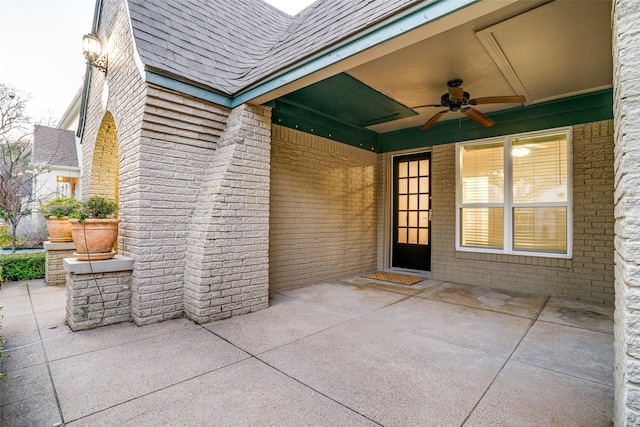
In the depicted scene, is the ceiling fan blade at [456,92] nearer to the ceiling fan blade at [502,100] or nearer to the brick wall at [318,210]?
the ceiling fan blade at [502,100]

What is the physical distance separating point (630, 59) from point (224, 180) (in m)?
3.23

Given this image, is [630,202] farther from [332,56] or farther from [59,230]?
[59,230]

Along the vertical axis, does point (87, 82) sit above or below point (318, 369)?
above

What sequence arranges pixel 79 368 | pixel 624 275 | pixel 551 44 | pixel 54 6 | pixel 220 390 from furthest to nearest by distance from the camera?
pixel 54 6 < pixel 551 44 < pixel 79 368 < pixel 220 390 < pixel 624 275

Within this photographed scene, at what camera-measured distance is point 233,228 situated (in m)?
3.48

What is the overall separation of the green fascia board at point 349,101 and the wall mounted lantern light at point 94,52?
2.70m

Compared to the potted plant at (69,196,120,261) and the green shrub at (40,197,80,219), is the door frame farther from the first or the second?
the green shrub at (40,197,80,219)

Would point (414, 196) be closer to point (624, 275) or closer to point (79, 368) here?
point (624, 275)

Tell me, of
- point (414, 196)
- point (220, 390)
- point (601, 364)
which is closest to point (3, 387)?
point (220, 390)

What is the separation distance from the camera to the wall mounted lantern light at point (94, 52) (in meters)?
4.34

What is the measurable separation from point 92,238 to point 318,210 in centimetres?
316

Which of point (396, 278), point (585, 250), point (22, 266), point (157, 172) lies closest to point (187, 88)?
point (157, 172)

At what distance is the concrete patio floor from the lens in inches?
69.3

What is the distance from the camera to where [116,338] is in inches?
112
